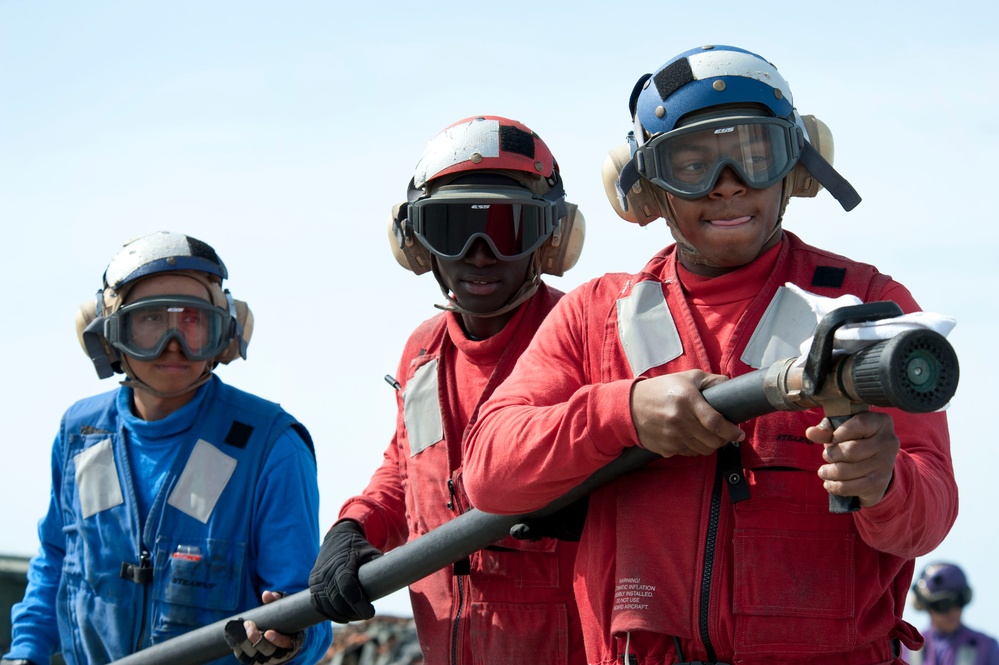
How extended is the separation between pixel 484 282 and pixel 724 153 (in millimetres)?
1296

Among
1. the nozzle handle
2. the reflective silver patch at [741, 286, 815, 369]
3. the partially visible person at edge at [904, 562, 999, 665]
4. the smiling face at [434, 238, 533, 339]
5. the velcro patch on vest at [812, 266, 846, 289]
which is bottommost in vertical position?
the partially visible person at edge at [904, 562, 999, 665]

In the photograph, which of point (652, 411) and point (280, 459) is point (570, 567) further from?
point (280, 459)

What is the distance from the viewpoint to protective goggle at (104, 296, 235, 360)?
532 centimetres

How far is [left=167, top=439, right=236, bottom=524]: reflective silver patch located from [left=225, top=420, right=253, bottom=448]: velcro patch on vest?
0.06 m

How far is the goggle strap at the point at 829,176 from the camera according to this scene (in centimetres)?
344

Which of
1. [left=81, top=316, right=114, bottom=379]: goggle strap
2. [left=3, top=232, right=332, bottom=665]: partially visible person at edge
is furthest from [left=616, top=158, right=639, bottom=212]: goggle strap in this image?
[left=81, top=316, right=114, bottom=379]: goggle strap

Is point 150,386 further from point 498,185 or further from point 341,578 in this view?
point 498,185

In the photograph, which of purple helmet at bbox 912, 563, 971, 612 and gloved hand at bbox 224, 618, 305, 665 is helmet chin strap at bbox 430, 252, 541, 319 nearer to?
gloved hand at bbox 224, 618, 305, 665

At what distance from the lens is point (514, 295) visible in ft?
14.6

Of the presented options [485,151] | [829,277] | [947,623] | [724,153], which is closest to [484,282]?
[485,151]

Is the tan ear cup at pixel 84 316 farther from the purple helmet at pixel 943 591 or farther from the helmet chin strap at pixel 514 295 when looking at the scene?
the purple helmet at pixel 943 591

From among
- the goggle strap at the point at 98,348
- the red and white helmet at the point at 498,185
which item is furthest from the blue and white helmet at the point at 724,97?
the goggle strap at the point at 98,348

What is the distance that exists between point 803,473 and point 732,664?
46 cm

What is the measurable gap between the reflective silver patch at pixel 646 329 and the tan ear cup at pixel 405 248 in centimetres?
145
